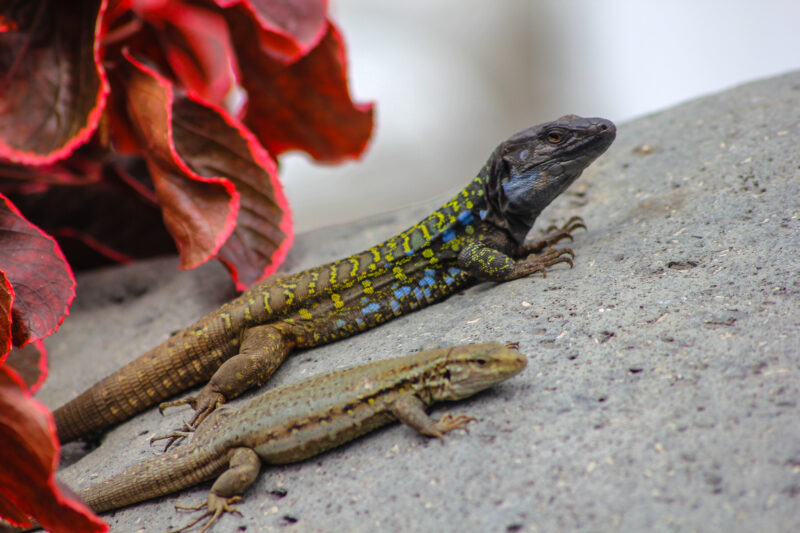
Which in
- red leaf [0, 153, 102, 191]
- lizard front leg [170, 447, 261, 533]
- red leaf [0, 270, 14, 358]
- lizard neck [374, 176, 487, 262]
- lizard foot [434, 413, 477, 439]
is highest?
red leaf [0, 153, 102, 191]

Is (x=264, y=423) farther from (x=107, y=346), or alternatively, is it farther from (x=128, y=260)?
(x=128, y=260)

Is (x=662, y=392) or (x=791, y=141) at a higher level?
(x=791, y=141)

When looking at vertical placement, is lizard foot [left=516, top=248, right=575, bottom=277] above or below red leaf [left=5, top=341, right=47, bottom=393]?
above

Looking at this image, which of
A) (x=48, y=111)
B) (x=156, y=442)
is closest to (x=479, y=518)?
(x=156, y=442)

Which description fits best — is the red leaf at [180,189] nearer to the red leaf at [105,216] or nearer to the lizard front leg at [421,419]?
the red leaf at [105,216]

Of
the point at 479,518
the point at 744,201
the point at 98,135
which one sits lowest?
the point at 479,518

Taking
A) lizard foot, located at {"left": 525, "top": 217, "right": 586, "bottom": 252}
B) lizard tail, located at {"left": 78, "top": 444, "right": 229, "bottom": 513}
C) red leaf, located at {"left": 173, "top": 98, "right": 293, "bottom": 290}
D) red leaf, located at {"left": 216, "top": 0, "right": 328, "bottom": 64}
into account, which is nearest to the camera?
lizard tail, located at {"left": 78, "top": 444, "right": 229, "bottom": 513}

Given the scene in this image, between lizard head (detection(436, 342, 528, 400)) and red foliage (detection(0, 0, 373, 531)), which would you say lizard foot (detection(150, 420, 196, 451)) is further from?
lizard head (detection(436, 342, 528, 400))

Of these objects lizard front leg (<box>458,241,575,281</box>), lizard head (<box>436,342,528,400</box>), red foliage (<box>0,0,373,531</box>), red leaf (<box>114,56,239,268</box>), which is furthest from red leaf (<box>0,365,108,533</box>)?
lizard front leg (<box>458,241,575,281</box>)
